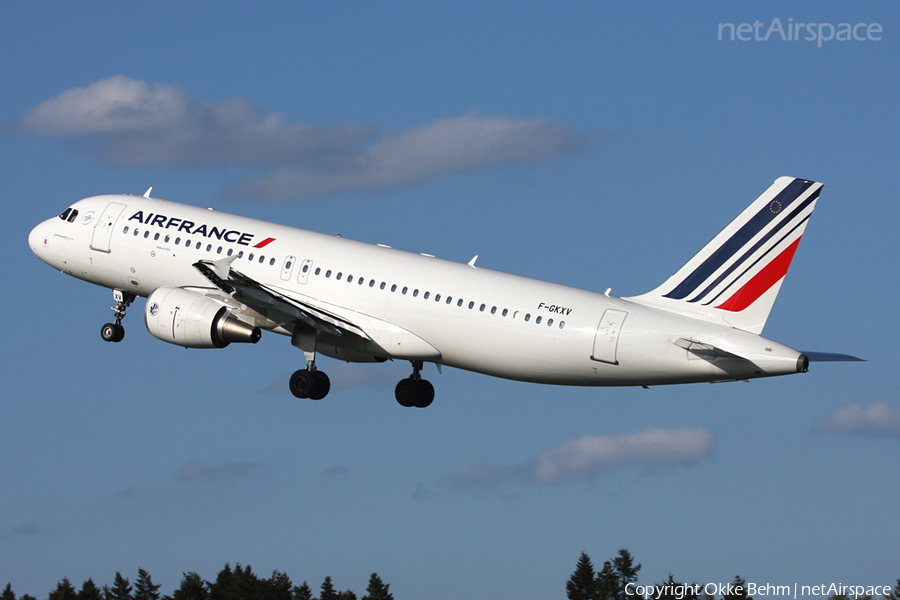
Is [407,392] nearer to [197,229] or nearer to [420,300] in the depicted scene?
[420,300]

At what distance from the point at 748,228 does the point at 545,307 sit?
21.7 ft

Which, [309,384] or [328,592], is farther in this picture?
[328,592]

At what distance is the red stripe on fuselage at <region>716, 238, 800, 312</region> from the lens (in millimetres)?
38719

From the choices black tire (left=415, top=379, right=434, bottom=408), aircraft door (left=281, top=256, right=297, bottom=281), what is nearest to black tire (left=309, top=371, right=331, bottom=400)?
aircraft door (left=281, top=256, right=297, bottom=281)

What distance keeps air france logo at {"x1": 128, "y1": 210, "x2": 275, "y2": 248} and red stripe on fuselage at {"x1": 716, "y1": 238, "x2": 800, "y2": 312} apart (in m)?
16.0

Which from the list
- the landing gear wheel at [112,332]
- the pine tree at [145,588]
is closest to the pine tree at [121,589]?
the pine tree at [145,588]

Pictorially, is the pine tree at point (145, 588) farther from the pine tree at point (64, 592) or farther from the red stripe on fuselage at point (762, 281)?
the red stripe on fuselage at point (762, 281)

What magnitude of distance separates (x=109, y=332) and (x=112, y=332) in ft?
0.41

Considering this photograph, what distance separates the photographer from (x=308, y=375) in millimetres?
43969

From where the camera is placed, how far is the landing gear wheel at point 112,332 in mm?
49406

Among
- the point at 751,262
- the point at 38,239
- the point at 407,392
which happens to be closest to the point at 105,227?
the point at 38,239

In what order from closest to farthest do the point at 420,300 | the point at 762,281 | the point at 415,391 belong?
the point at 762,281 → the point at 420,300 → the point at 415,391

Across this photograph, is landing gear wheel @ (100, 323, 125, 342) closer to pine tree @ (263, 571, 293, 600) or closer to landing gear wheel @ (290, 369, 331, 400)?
landing gear wheel @ (290, 369, 331, 400)

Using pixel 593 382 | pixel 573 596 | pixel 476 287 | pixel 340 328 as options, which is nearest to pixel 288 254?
pixel 340 328
